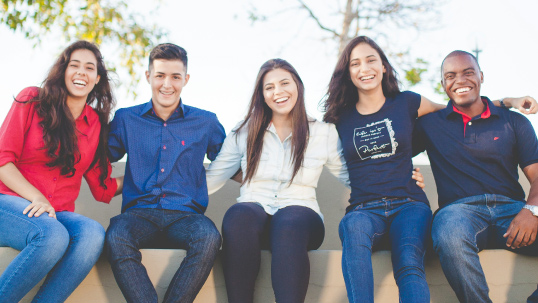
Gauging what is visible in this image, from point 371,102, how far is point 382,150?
14.3 inches

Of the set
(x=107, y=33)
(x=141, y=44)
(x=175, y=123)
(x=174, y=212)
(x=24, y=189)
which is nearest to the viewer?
(x=24, y=189)

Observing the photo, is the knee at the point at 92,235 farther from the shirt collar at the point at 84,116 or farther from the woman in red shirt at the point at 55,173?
the shirt collar at the point at 84,116

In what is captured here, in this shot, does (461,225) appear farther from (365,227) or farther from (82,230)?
(82,230)

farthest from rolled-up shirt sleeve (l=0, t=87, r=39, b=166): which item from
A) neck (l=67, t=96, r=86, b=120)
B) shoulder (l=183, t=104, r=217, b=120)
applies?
shoulder (l=183, t=104, r=217, b=120)

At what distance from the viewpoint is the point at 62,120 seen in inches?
108

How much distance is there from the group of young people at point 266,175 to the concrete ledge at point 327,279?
3.4 inches

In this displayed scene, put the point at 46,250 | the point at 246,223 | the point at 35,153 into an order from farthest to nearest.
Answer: the point at 35,153, the point at 246,223, the point at 46,250

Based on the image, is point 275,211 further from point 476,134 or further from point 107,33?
point 107,33

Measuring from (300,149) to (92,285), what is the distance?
1.37m

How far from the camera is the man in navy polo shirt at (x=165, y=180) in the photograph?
7.93 ft

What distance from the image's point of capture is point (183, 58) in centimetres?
312

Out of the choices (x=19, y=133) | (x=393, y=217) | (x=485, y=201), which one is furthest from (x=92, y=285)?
(x=485, y=201)

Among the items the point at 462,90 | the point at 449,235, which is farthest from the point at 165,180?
the point at 462,90

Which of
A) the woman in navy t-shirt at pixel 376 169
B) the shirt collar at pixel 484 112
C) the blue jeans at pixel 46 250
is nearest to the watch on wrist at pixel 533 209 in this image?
the woman in navy t-shirt at pixel 376 169
